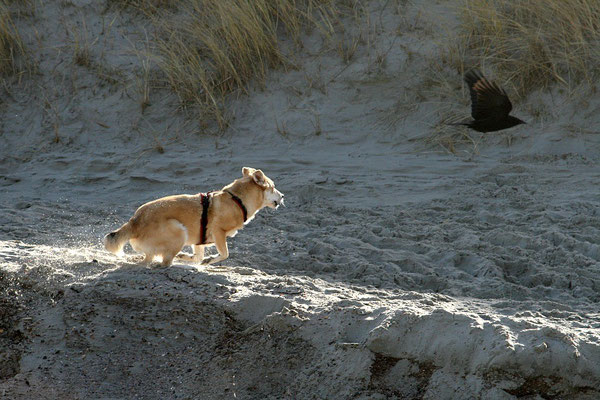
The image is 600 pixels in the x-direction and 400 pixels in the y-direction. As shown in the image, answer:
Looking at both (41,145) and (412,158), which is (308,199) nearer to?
(412,158)

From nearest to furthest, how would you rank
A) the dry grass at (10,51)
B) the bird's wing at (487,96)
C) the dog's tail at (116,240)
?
the dog's tail at (116,240)
the bird's wing at (487,96)
the dry grass at (10,51)

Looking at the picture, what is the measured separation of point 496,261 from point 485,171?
2.23 metres

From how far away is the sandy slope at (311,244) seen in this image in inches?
181

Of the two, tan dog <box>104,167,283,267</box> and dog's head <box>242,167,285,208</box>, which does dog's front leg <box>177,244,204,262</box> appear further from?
dog's head <box>242,167,285,208</box>

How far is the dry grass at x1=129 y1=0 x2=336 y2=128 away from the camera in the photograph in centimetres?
1014

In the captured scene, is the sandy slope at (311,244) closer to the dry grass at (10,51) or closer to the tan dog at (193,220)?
the tan dog at (193,220)

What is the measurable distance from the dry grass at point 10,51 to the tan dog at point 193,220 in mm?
5761

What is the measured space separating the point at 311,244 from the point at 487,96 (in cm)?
248

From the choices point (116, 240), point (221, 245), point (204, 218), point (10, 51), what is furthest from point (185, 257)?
point (10, 51)

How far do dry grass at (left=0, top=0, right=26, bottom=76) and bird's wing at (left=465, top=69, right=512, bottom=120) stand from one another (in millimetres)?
6009

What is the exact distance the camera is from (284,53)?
1046 centimetres

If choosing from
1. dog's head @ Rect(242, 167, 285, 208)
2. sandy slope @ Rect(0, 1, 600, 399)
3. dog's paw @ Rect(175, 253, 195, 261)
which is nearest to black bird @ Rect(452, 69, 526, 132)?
sandy slope @ Rect(0, 1, 600, 399)

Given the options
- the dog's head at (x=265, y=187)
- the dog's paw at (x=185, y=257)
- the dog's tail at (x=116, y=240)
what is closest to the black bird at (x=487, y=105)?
the dog's head at (x=265, y=187)

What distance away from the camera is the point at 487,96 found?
808 cm
